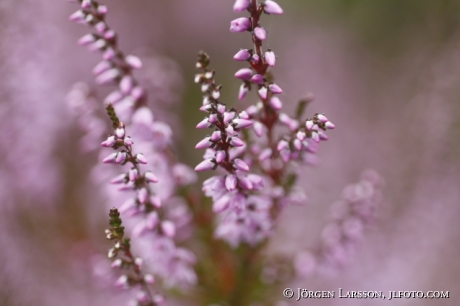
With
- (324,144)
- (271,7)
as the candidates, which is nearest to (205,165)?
(271,7)

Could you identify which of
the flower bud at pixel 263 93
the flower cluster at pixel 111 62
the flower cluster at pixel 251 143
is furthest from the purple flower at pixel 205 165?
the flower cluster at pixel 111 62

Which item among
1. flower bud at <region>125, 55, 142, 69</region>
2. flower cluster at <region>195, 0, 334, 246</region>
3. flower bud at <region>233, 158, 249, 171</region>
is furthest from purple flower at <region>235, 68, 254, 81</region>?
flower bud at <region>125, 55, 142, 69</region>

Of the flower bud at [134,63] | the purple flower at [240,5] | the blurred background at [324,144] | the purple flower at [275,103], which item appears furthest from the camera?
the blurred background at [324,144]

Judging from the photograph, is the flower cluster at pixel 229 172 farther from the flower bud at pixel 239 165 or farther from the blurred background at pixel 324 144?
the blurred background at pixel 324 144

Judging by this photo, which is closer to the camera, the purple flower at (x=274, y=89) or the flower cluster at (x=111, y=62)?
the purple flower at (x=274, y=89)

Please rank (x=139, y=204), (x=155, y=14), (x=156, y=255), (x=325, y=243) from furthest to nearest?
(x=155, y=14) < (x=325, y=243) < (x=156, y=255) < (x=139, y=204)

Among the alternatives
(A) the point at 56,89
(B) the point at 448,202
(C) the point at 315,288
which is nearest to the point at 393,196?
(B) the point at 448,202

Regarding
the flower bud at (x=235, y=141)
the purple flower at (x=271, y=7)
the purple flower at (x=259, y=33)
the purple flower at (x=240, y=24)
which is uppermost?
the purple flower at (x=271, y=7)

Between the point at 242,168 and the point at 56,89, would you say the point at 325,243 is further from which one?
the point at 56,89
